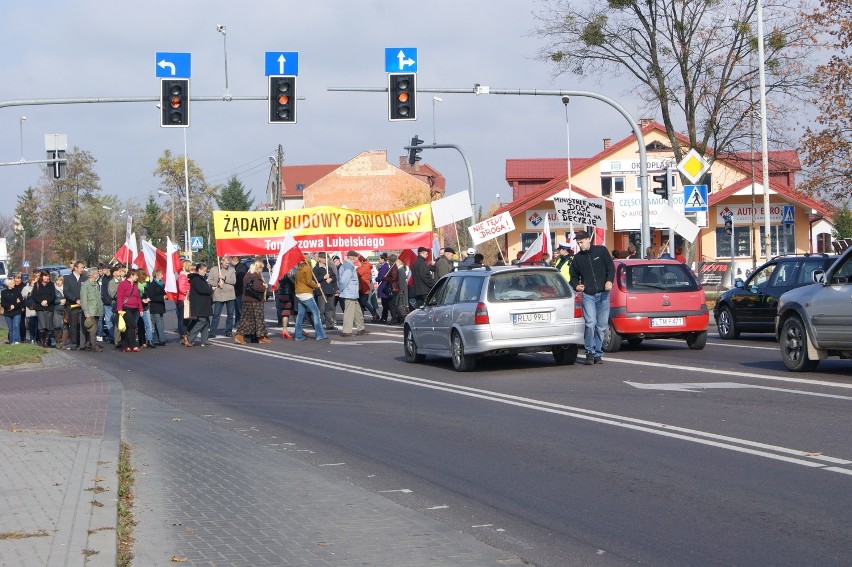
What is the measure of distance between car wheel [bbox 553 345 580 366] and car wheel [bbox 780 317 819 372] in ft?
10.3

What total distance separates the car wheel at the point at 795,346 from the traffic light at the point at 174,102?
49.8 ft

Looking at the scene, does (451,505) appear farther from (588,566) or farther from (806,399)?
(806,399)

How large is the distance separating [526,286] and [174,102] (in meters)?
12.2

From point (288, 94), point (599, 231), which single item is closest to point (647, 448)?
point (288, 94)

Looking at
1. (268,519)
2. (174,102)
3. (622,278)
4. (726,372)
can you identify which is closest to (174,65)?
(174,102)

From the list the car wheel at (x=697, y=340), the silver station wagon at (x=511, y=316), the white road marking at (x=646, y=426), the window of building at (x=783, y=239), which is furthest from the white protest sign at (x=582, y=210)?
the window of building at (x=783, y=239)

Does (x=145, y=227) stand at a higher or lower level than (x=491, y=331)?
higher

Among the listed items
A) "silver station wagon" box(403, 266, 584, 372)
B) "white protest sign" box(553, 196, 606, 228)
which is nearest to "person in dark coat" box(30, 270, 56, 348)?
"white protest sign" box(553, 196, 606, 228)

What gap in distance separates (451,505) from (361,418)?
474 cm

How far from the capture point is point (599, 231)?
3262 cm

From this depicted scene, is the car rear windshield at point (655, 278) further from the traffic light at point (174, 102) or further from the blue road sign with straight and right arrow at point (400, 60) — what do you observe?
the traffic light at point (174, 102)

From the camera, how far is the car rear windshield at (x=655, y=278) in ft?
64.1

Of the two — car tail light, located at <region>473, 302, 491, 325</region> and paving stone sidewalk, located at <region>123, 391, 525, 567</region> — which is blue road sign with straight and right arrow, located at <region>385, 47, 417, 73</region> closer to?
car tail light, located at <region>473, 302, 491, 325</region>

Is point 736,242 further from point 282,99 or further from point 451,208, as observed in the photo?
point 282,99
